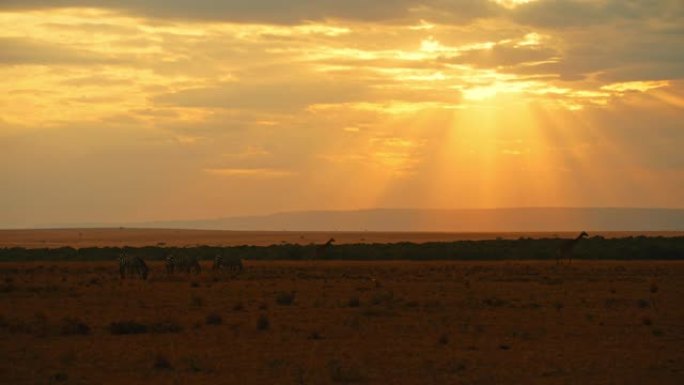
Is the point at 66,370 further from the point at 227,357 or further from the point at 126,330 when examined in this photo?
the point at 126,330

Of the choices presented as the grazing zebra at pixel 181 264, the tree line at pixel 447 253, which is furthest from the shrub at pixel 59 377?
the tree line at pixel 447 253

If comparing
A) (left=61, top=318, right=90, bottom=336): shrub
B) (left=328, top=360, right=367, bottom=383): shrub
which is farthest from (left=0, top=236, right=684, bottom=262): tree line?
(left=328, top=360, right=367, bottom=383): shrub

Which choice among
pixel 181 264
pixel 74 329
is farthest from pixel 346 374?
pixel 181 264

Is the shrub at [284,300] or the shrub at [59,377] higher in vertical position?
the shrub at [284,300]

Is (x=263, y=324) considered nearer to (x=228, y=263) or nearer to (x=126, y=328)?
(x=126, y=328)

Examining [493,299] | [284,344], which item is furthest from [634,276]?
[284,344]

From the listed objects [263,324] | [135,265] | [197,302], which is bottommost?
[263,324]

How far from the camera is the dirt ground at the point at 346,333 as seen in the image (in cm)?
1541

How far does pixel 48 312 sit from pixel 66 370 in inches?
426

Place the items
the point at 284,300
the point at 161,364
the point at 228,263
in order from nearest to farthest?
the point at 161,364
the point at 284,300
the point at 228,263

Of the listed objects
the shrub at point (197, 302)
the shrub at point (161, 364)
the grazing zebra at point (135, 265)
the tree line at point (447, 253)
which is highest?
the tree line at point (447, 253)

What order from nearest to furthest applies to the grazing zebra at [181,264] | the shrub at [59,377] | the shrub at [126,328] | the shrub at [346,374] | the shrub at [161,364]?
the shrub at [346,374] < the shrub at [59,377] < the shrub at [161,364] < the shrub at [126,328] < the grazing zebra at [181,264]

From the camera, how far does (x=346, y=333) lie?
20797 millimetres

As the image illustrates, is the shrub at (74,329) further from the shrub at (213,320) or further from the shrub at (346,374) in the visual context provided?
the shrub at (346,374)
